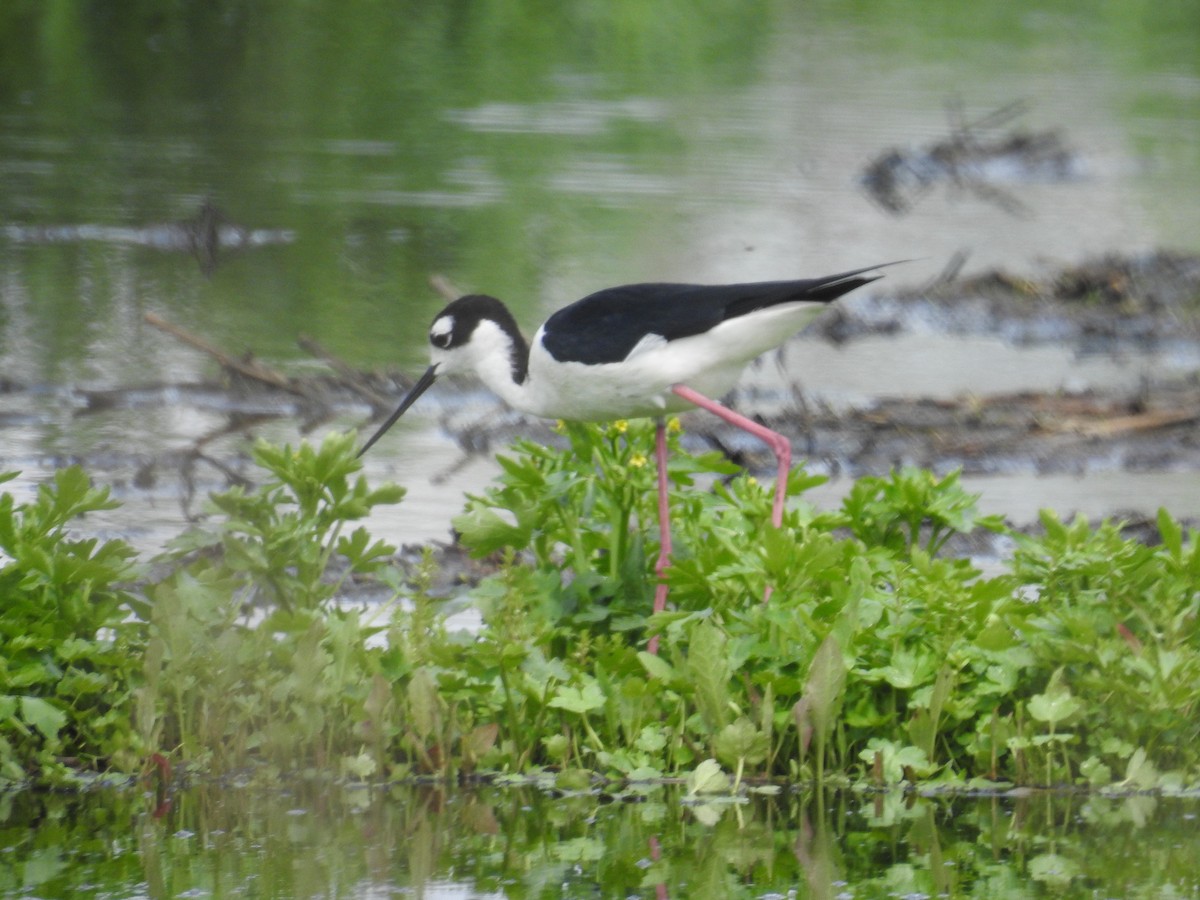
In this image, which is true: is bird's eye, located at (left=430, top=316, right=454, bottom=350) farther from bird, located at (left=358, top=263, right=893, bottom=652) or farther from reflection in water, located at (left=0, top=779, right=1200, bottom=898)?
reflection in water, located at (left=0, top=779, right=1200, bottom=898)

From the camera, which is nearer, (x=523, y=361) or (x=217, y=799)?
(x=217, y=799)

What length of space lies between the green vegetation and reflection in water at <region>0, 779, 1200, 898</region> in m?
0.10

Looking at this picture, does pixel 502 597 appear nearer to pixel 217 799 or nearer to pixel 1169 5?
pixel 217 799

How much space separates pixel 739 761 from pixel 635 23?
854 inches

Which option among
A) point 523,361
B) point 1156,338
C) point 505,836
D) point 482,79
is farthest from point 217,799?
point 482,79

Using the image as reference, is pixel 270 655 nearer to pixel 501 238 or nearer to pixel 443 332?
pixel 443 332

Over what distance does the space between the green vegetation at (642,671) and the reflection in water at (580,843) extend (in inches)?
4.1

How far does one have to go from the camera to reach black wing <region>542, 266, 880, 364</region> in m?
5.78

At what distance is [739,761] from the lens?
16.1 ft

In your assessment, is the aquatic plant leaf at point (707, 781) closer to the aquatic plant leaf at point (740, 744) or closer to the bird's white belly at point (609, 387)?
the aquatic plant leaf at point (740, 744)

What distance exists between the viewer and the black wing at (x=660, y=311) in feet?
19.0

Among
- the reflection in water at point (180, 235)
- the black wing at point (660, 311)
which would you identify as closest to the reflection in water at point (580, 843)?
the black wing at point (660, 311)

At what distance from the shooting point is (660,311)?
5871 mm

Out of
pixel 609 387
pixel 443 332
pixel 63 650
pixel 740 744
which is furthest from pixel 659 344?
pixel 63 650
